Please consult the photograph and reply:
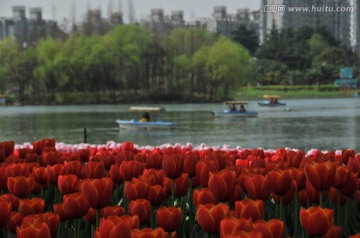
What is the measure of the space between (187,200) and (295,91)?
75.0 m

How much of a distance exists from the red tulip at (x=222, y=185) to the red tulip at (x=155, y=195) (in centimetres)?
25

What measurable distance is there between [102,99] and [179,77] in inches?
340

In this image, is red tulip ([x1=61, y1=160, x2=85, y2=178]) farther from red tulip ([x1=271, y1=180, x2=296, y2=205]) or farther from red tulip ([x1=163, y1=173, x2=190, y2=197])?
red tulip ([x1=271, y1=180, x2=296, y2=205])

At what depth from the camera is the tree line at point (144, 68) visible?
7100 centimetres

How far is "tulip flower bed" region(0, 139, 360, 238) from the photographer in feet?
6.50

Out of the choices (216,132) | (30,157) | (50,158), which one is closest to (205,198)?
(50,158)

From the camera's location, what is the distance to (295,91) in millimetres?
77000

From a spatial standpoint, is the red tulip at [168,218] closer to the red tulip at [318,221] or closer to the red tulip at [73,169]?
the red tulip at [318,221]

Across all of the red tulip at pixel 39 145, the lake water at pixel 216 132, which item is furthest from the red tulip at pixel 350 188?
the lake water at pixel 216 132

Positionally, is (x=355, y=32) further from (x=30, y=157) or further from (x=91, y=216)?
(x=91, y=216)

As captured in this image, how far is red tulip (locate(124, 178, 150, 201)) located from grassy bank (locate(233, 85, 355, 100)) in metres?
72.9

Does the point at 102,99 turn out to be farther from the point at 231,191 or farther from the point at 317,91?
the point at 231,191

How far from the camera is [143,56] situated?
72938 mm

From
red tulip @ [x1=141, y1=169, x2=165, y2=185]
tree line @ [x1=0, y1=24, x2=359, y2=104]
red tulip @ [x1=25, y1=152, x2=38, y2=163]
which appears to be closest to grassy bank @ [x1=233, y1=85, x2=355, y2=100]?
tree line @ [x1=0, y1=24, x2=359, y2=104]
